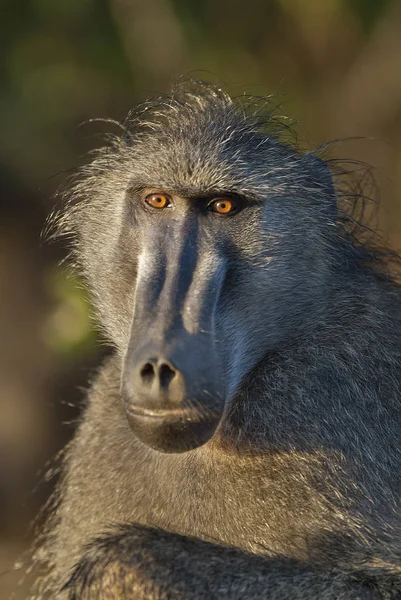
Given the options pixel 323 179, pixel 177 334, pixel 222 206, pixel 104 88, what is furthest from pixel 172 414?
pixel 104 88

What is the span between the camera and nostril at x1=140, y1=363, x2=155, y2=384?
2.98 metres

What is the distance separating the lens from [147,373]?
2994mm

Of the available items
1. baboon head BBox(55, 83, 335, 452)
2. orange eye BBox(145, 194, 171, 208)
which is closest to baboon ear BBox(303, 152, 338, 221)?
baboon head BBox(55, 83, 335, 452)

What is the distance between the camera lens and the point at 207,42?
7.89m

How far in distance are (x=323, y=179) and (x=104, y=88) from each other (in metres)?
4.56

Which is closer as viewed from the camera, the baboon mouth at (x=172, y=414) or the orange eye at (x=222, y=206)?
the baboon mouth at (x=172, y=414)

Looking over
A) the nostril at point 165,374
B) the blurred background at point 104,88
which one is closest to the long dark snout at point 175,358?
the nostril at point 165,374

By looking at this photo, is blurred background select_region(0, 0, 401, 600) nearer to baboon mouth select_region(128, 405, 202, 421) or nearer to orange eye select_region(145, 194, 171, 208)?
orange eye select_region(145, 194, 171, 208)

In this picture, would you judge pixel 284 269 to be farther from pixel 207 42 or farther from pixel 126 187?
pixel 207 42

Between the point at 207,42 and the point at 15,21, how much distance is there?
1555 mm

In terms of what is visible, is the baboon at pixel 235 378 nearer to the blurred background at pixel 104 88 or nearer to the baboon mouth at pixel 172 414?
the baboon mouth at pixel 172 414

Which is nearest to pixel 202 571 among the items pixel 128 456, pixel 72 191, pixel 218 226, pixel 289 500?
pixel 289 500

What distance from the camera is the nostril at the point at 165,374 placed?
2.96 meters

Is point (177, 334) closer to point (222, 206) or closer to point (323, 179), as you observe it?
point (222, 206)
